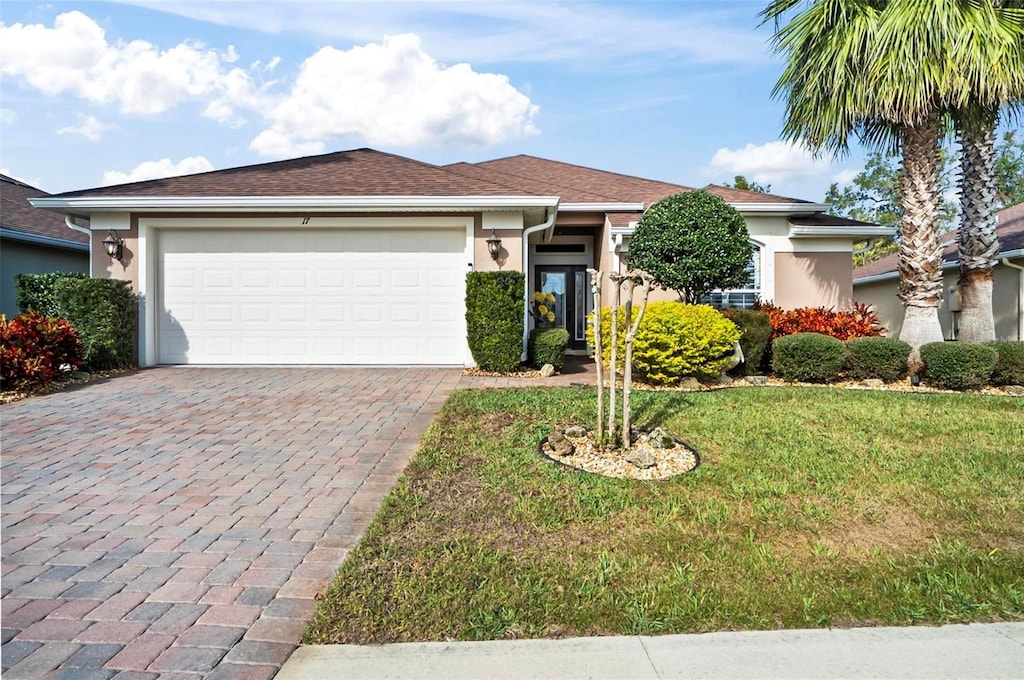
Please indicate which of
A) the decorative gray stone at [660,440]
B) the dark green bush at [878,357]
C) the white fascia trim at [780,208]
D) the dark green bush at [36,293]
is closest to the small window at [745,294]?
the white fascia trim at [780,208]

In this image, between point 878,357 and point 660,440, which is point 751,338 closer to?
point 878,357

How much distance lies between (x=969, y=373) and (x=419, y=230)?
29.9 feet

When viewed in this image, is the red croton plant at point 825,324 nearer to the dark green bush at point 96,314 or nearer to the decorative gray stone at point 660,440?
the decorative gray stone at point 660,440

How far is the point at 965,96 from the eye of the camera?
889 cm

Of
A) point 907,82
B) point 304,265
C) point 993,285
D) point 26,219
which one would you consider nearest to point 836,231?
point 907,82

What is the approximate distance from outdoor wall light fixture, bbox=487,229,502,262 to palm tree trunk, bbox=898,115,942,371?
7.06 meters

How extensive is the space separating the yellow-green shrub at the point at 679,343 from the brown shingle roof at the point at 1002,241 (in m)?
5.30

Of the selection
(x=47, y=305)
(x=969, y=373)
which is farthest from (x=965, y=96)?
(x=47, y=305)

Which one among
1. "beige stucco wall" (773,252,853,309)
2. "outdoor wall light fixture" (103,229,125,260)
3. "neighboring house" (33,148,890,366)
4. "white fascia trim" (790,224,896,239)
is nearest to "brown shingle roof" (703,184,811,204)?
"white fascia trim" (790,224,896,239)

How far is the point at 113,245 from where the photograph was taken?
34.2ft

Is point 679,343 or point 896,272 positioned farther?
point 896,272

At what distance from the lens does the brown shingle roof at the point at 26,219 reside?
1266cm

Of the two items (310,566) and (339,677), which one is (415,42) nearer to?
(310,566)

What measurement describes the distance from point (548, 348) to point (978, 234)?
7778 millimetres
